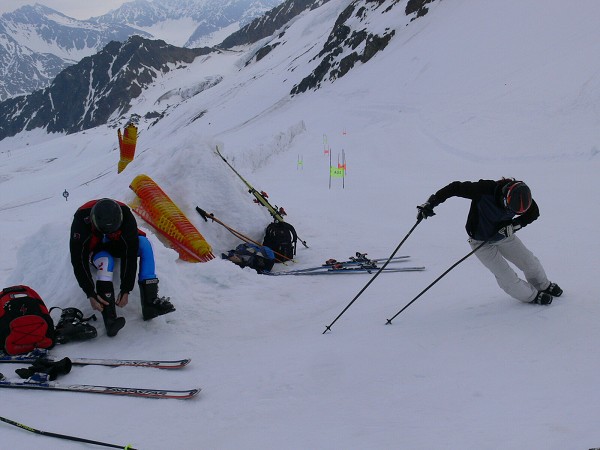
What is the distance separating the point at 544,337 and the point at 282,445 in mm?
2753

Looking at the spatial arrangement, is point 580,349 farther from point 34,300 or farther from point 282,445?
point 34,300

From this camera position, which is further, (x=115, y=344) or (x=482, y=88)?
(x=482, y=88)

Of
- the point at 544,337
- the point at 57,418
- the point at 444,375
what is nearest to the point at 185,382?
the point at 57,418

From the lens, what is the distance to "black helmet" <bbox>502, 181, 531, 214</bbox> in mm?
4297

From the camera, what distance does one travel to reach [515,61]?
2648 centimetres

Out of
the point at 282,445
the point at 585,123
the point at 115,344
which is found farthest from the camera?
the point at 585,123

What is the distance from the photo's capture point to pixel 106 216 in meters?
4.84

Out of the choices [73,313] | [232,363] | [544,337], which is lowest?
[544,337]

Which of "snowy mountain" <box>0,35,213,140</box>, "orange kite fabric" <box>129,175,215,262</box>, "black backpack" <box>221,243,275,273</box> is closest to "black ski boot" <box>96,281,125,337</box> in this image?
"orange kite fabric" <box>129,175,215,262</box>

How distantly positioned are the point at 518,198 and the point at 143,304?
4.37m

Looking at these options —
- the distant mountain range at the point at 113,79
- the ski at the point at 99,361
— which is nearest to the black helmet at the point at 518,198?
the ski at the point at 99,361

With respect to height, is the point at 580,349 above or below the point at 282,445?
below

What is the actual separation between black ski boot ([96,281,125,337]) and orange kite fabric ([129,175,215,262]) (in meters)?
3.17

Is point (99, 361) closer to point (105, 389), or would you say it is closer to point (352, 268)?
point (105, 389)
